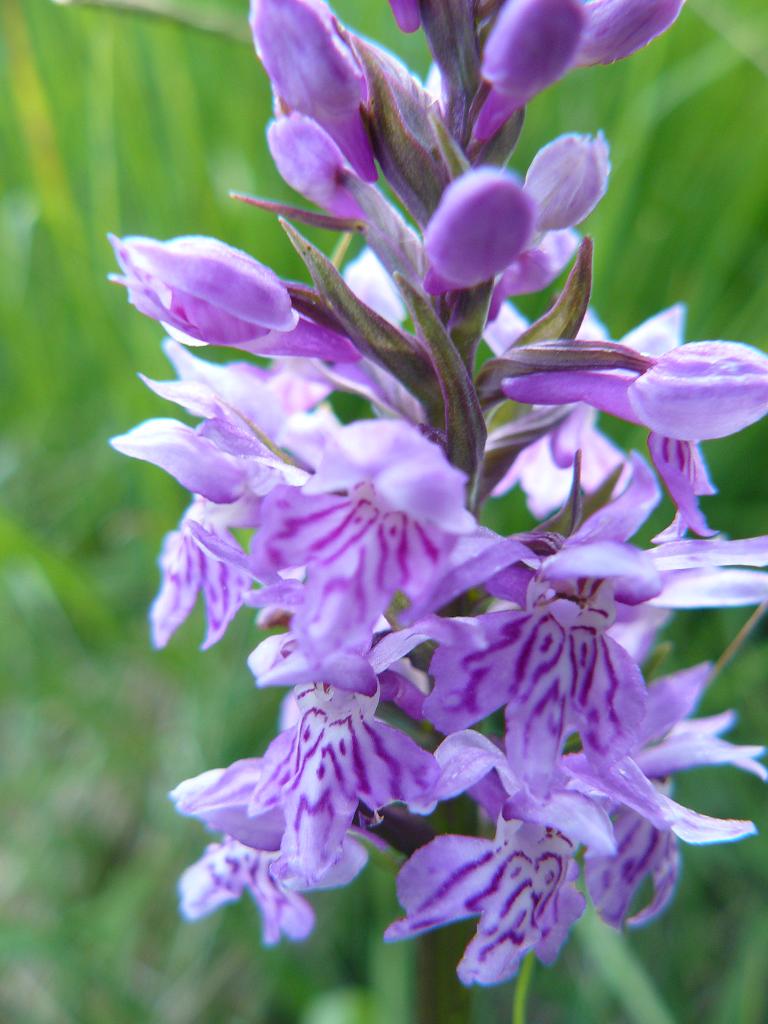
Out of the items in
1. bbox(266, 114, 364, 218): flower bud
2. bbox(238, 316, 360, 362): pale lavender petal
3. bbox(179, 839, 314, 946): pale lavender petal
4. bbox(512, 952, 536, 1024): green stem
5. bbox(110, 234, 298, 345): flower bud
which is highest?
bbox(266, 114, 364, 218): flower bud

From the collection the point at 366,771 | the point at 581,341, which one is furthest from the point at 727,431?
the point at 366,771

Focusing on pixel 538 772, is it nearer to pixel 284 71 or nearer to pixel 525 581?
pixel 525 581

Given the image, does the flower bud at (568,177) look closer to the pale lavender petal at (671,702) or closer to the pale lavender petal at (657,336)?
the pale lavender petal at (657,336)

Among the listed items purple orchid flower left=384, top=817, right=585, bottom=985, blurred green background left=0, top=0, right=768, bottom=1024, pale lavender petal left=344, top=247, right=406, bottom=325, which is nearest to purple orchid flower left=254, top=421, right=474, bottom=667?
purple orchid flower left=384, top=817, right=585, bottom=985

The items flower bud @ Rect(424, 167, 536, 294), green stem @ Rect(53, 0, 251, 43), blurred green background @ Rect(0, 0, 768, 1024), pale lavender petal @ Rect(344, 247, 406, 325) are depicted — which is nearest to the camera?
flower bud @ Rect(424, 167, 536, 294)

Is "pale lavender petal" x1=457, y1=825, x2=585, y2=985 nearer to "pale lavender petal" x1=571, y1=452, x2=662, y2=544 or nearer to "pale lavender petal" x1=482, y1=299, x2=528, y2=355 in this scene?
"pale lavender petal" x1=571, y1=452, x2=662, y2=544

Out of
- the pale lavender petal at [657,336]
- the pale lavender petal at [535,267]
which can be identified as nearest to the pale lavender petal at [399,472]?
the pale lavender petal at [535,267]
